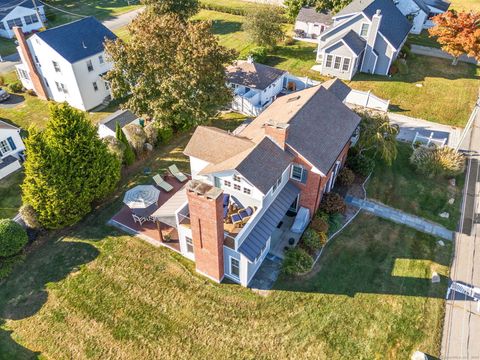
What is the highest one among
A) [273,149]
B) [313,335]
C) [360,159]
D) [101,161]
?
[273,149]

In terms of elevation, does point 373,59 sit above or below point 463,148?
above

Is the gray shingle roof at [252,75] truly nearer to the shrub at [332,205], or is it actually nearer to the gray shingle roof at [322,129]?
the gray shingle roof at [322,129]

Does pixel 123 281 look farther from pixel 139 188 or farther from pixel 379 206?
pixel 379 206

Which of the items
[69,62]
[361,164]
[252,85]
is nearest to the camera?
[361,164]

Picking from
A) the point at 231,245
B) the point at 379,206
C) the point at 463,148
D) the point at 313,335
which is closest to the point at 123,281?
the point at 231,245

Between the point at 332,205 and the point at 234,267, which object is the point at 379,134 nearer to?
the point at 332,205

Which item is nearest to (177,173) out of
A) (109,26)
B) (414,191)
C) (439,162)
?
(414,191)

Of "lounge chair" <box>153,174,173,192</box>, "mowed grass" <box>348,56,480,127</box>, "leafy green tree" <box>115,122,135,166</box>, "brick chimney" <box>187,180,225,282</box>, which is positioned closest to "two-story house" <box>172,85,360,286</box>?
"brick chimney" <box>187,180,225,282</box>

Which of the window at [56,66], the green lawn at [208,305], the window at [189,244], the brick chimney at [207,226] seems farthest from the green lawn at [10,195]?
the brick chimney at [207,226]
